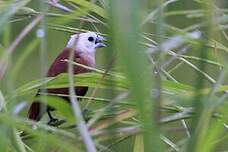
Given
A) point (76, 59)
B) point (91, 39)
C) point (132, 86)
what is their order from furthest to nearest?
point (91, 39) → point (76, 59) → point (132, 86)

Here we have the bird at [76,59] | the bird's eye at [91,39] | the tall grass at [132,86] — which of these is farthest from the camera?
the bird's eye at [91,39]

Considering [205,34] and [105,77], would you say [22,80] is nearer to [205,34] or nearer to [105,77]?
[105,77]

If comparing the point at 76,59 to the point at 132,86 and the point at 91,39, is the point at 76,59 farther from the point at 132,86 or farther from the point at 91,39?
the point at 132,86

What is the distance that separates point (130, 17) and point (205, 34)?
2.2 inches

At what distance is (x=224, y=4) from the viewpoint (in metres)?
0.35

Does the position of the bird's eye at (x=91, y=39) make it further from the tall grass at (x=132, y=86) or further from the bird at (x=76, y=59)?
the tall grass at (x=132, y=86)

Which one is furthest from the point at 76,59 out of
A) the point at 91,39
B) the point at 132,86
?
the point at 132,86

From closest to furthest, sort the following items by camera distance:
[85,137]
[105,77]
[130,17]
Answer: [130,17] < [85,137] < [105,77]

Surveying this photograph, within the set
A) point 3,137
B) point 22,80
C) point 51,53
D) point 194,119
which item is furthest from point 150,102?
point 51,53

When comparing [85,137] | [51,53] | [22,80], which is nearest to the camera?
[85,137]

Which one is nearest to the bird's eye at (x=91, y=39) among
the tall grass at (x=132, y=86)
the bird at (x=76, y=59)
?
the bird at (x=76, y=59)

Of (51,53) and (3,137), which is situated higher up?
(3,137)

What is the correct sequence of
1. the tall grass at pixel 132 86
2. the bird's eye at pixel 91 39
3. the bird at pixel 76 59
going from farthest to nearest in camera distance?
the bird's eye at pixel 91 39 → the bird at pixel 76 59 → the tall grass at pixel 132 86

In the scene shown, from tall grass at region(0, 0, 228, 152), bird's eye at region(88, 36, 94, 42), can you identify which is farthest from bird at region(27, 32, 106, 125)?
tall grass at region(0, 0, 228, 152)
